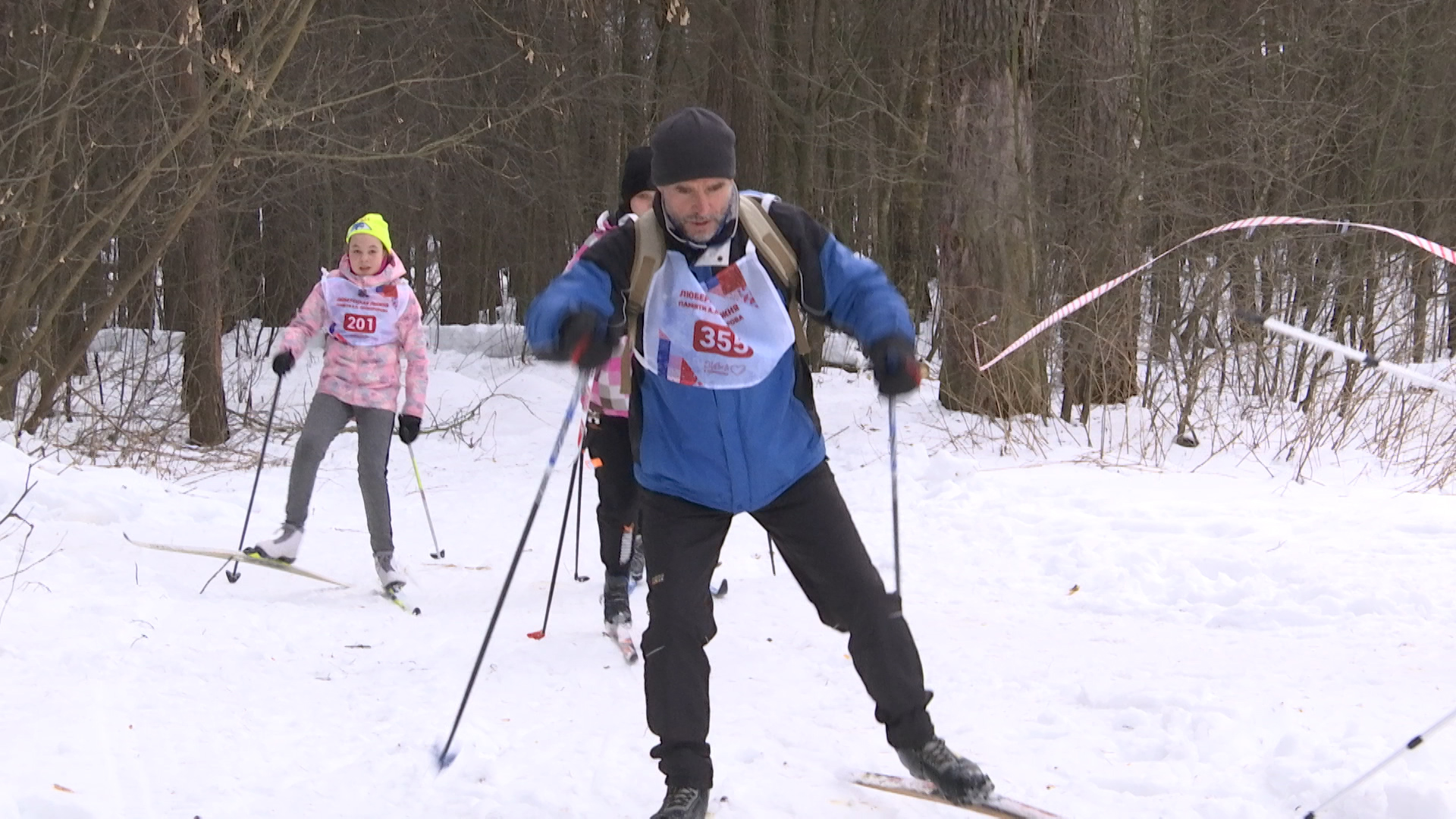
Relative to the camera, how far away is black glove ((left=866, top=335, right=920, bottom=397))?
3.24 meters

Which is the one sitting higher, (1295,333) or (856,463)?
(1295,333)

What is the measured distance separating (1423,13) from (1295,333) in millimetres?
13692

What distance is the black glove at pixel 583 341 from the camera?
3.15 metres

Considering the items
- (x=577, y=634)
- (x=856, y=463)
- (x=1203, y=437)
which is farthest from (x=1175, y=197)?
(x=577, y=634)

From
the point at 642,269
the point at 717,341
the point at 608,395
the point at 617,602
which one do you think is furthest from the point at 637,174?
the point at 717,341

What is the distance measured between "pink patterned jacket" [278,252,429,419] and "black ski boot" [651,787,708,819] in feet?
12.2

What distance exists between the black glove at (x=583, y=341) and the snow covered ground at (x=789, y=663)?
1.24m

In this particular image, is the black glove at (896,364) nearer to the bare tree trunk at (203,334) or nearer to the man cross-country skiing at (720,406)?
the man cross-country skiing at (720,406)

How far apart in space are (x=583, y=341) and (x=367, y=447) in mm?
3752

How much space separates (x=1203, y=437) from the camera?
390 inches

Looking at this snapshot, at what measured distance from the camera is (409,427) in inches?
264

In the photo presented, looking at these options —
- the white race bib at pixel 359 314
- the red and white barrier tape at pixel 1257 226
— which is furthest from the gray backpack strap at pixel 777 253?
the white race bib at pixel 359 314

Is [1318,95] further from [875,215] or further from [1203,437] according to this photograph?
[875,215]

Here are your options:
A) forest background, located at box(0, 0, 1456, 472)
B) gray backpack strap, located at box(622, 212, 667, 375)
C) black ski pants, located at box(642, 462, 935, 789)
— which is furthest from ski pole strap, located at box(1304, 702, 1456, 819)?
forest background, located at box(0, 0, 1456, 472)
